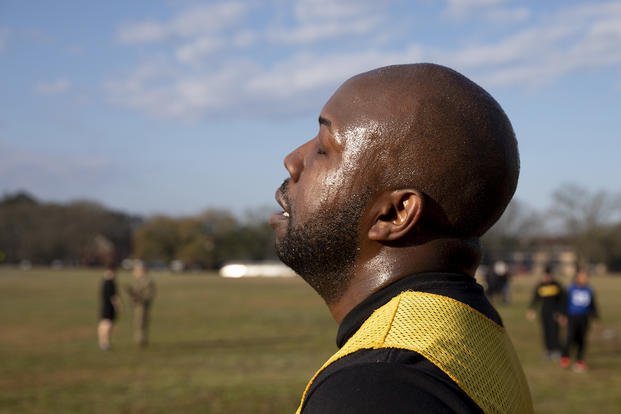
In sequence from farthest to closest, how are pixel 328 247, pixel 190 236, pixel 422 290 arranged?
pixel 190 236 < pixel 328 247 < pixel 422 290

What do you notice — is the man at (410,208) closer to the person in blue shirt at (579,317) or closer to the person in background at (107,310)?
the person in blue shirt at (579,317)

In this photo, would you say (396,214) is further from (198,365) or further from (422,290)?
(198,365)

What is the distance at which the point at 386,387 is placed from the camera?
114 cm

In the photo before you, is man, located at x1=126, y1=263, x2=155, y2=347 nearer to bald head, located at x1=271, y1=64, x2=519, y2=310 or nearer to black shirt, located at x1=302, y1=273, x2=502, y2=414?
bald head, located at x1=271, y1=64, x2=519, y2=310

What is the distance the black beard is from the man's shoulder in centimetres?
33

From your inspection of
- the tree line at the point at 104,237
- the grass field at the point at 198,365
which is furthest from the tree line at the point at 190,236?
the grass field at the point at 198,365

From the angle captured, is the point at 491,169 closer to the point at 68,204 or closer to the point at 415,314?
the point at 415,314

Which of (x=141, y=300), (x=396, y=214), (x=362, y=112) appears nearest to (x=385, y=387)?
(x=396, y=214)

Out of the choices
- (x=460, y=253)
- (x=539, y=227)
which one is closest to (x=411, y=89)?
(x=460, y=253)

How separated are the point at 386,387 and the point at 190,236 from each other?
11759 cm

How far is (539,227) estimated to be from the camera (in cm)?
11862

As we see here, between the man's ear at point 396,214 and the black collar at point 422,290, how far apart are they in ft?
0.31

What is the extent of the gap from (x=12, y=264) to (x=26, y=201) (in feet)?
50.3

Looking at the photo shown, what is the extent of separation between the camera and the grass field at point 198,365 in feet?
38.0
